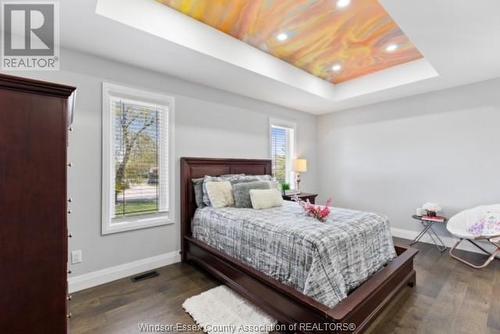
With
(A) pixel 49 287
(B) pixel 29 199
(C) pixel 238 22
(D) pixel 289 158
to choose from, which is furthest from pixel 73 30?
(D) pixel 289 158

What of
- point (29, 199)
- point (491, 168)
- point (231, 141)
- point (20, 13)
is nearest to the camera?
point (29, 199)

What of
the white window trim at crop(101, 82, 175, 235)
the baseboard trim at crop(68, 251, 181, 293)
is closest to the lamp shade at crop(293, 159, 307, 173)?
the white window trim at crop(101, 82, 175, 235)

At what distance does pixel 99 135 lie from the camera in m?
2.70

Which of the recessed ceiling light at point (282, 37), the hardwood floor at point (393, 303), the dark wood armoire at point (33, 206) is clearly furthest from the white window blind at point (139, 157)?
the dark wood armoire at point (33, 206)

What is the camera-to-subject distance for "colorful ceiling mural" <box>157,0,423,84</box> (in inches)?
92.9

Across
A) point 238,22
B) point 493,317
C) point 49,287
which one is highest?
point 238,22

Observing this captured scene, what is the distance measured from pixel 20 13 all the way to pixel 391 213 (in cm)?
566

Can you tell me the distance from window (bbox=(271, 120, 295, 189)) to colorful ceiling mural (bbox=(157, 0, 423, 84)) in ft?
4.70

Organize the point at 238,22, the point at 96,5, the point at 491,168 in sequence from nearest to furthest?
the point at 96,5
the point at 238,22
the point at 491,168

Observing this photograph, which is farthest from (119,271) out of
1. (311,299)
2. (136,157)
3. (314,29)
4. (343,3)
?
(343,3)

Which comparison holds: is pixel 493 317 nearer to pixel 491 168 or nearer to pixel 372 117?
pixel 491 168

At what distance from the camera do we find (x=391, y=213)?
4.44 m

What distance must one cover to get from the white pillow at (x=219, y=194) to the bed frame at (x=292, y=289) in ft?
1.24

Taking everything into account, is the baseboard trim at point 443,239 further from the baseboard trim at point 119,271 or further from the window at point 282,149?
the baseboard trim at point 119,271
